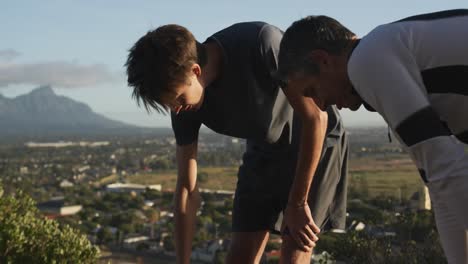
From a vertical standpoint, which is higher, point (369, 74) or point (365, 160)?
point (369, 74)

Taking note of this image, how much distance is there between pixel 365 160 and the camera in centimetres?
5941

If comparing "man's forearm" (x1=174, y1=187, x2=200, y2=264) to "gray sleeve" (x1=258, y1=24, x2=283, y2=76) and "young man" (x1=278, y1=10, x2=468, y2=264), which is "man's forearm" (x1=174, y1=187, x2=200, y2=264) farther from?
"young man" (x1=278, y1=10, x2=468, y2=264)

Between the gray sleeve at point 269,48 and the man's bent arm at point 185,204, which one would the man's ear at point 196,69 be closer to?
the gray sleeve at point 269,48

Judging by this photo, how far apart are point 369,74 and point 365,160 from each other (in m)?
59.5

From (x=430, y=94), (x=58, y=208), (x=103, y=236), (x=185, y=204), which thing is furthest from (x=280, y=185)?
(x=58, y=208)

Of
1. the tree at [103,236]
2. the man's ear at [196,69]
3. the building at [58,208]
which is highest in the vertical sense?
the man's ear at [196,69]

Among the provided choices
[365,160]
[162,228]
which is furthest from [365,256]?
[365,160]

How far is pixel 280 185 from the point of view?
2.25 m

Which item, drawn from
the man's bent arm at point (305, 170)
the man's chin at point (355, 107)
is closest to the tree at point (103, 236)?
the man's bent arm at point (305, 170)

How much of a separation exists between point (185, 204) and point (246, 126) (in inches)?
18.9

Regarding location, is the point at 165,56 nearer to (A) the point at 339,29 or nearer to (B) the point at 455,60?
(A) the point at 339,29

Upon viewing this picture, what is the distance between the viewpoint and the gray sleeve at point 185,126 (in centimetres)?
216

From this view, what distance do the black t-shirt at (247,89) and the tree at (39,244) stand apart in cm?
465

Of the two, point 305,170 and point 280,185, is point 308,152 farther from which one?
point 280,185
